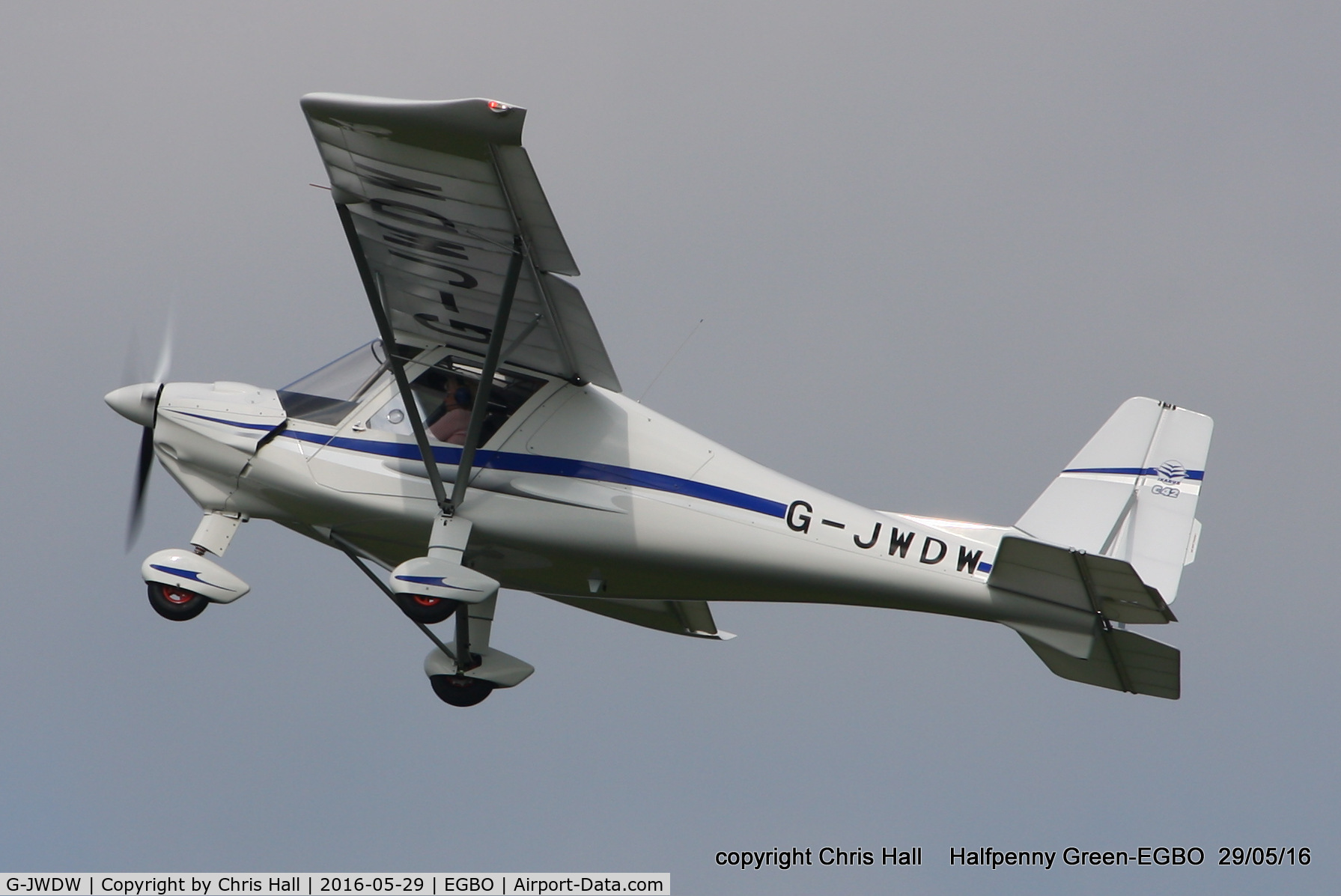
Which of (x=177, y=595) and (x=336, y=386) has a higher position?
(x=336, y=386)

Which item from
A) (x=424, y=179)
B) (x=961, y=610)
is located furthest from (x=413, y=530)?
(x=961, y=610)

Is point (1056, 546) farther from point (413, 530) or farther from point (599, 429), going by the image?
point (413, 530)

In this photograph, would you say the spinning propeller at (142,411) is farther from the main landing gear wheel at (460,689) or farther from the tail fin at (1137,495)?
the tail fin at (1137,495)

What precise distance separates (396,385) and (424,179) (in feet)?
8.45

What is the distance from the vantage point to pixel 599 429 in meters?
12.6

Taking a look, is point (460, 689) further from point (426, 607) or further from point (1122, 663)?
point (1122, 663)

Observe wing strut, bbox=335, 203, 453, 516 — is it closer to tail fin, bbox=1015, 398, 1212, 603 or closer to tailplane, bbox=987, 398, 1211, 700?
tailplane, bbox=987, 398, 1211, 700

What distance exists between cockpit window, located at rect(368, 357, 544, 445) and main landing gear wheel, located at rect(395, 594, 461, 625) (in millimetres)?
1392

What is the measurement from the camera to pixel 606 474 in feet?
41.1

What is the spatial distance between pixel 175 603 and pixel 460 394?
274 centimetres

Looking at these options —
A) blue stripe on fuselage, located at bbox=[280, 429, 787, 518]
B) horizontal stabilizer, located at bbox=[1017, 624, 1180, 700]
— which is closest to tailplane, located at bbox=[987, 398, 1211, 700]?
horizontal stabilizer, located at bbox=[1017, 624, 1180, 700]

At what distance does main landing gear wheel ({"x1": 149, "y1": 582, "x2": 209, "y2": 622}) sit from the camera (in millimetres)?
12539

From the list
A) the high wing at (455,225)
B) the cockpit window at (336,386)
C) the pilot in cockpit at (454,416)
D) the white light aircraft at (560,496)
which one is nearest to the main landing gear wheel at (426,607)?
the white light aircraft at (560,496)

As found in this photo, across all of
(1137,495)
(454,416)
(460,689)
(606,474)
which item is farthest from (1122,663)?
(460,689)
